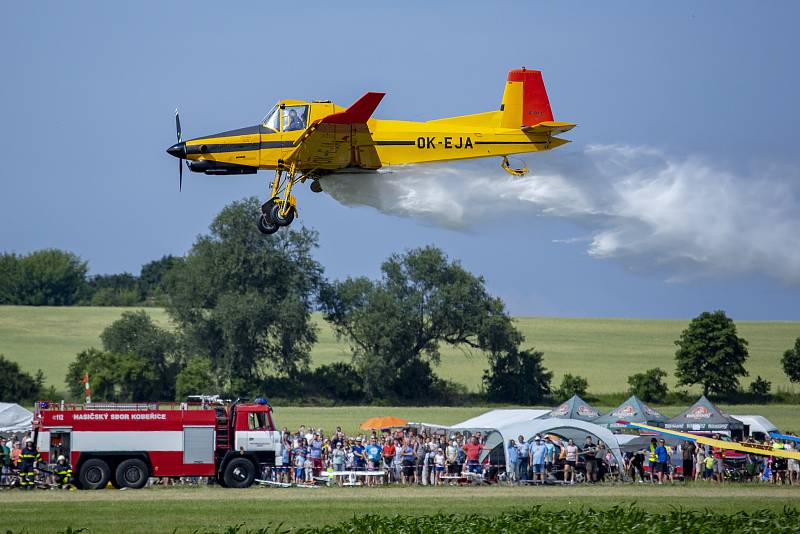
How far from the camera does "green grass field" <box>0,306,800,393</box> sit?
238 ft

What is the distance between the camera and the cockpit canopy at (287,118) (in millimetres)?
27875

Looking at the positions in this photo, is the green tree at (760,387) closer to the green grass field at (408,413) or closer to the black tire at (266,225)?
the green grass field at (408,413)

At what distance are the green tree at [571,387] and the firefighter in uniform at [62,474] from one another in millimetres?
42272

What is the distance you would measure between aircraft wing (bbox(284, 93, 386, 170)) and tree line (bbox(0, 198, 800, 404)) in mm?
38228

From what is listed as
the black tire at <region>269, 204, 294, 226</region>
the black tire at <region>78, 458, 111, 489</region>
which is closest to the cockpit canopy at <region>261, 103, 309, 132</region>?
the black tire at <region>269, 204, 294, 226</region>

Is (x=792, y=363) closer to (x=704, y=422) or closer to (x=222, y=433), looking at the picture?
(x=704, y=422)

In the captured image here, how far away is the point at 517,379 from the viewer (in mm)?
70312

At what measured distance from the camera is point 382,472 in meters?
30.3

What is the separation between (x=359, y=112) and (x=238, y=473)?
9238mm

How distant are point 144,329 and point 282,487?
1680 inches

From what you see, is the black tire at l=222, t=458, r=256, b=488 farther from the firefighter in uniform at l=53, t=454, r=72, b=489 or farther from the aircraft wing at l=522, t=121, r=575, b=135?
the aircraft wing at l=522, t=121, r=575, b=135

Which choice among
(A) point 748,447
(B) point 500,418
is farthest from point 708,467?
(B) point 500,418

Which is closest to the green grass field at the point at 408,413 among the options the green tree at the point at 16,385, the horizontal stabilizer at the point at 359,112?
the green tree at the point at 16,385

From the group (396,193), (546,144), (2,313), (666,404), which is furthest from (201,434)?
(2,313)
